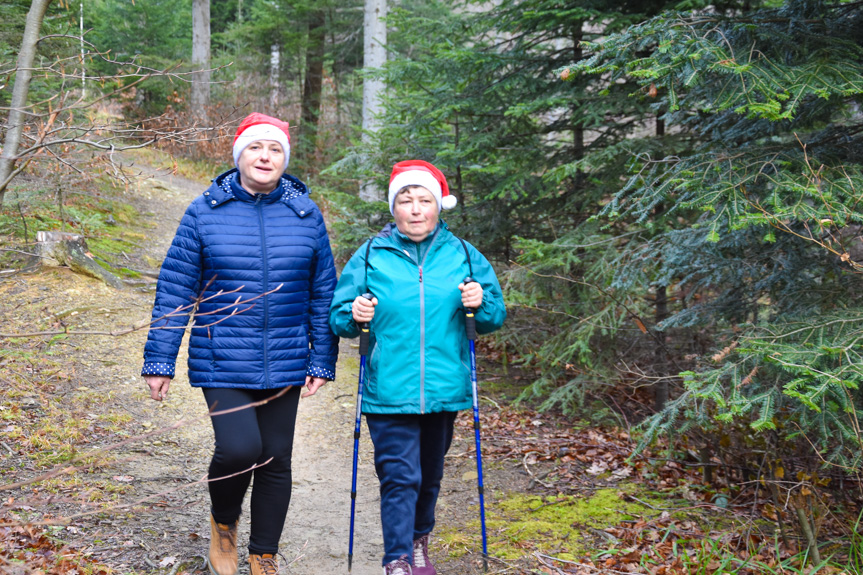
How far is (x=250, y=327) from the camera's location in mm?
3523

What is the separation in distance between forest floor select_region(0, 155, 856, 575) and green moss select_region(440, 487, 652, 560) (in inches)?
0.6

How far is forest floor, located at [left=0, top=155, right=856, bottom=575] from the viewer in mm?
4004

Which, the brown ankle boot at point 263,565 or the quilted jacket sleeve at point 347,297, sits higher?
the quilted jacket sleeve at point 347,297

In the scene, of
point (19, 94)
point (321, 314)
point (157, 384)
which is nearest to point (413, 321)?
point (321, 314)

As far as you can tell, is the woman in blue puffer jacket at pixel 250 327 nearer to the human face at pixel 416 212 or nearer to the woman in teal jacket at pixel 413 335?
the woman in teal jacket at pixel 413 335

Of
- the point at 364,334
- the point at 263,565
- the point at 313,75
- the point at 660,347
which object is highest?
the point at 313,75

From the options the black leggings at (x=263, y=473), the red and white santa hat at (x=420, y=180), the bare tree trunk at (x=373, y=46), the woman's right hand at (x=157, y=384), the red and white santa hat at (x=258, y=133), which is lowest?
the black leggings at (x=263, y=473)

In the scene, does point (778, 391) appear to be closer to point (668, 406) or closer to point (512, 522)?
point (668, 406)

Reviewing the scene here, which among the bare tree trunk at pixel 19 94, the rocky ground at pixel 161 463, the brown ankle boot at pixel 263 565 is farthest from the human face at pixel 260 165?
the brown ankle boot at pixel 263 565

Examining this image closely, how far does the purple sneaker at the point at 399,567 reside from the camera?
11.4ft

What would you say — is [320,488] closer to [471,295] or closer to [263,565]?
[263,565]

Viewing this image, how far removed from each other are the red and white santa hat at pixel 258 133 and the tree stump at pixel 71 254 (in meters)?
6.29

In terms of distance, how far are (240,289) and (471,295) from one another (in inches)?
47.6

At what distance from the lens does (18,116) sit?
11.6ft
